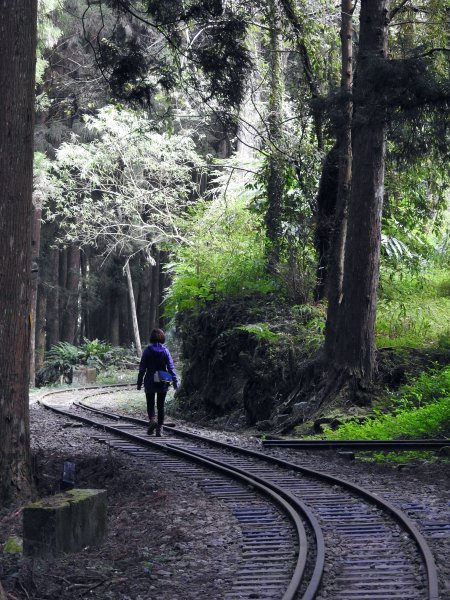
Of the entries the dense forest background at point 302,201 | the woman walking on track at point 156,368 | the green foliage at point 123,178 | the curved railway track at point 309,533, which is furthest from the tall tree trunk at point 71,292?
the curved railway track at point 309,533

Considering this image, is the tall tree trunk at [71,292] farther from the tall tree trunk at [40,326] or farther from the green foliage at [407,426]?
the green foliage at [407,426]

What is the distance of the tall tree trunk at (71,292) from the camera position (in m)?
43.8

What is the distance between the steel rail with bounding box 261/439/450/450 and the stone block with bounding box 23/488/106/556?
228 inches

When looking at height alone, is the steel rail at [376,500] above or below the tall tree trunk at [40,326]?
below

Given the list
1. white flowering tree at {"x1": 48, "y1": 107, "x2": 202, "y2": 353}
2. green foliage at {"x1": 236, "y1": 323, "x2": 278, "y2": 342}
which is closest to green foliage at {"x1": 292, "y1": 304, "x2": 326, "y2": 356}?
green foliage at {"x1": 236, "y1": 323, "x2": 278, "y2": 342}

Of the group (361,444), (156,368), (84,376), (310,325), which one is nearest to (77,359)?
(84,376)

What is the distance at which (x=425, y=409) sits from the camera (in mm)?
14289

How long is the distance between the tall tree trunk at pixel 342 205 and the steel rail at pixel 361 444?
2.85 meters

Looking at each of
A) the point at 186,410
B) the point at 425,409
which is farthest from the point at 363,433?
the point at 186,410

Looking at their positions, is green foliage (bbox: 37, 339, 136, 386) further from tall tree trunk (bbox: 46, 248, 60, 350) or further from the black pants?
the black pants

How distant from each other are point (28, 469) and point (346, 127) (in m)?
7.35

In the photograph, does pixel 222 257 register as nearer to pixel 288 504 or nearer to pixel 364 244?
pixel 364 244

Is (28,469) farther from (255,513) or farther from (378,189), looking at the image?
(378,189)

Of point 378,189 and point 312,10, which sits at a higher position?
point 312,10
